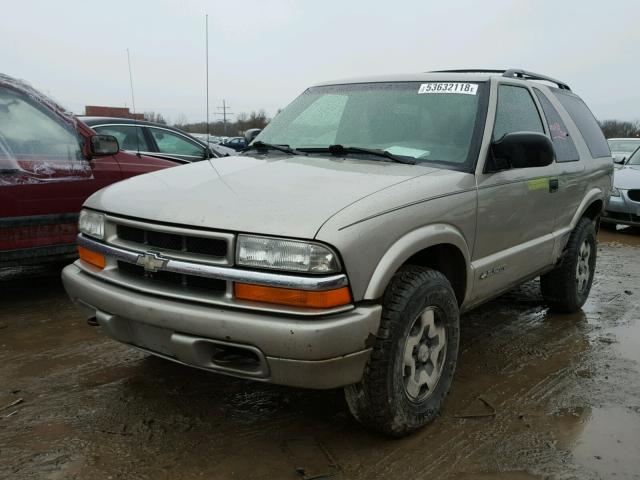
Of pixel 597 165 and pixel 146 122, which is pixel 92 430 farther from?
pixel 146 122

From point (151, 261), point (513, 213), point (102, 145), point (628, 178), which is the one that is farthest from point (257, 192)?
point (628, 178)

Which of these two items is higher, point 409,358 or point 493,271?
point 493,271

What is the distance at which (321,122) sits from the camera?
3.74m

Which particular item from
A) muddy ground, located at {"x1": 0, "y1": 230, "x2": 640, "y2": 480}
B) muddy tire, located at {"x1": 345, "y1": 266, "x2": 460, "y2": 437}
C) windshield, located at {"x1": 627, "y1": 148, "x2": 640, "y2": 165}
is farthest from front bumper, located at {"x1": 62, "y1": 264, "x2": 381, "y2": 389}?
windshield, located at {"x1": 627, "y1": 148, "x2": 640, "y2": 165}

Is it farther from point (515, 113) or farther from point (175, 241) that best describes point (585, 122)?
point (175, 241)

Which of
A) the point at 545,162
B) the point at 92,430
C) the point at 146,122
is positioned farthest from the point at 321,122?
the point at 146,122

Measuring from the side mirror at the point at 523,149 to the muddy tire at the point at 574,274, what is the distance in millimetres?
1475

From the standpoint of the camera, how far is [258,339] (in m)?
2.20

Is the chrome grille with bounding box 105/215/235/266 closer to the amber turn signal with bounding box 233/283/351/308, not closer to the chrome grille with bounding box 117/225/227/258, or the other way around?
the chrome grille with bounding box 117/225/227/258

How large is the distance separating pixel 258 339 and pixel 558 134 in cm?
310

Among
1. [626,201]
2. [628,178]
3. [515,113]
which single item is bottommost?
[626,201]

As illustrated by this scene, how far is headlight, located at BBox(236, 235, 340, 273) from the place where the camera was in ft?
7.26

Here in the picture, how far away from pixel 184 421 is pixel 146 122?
5294 millimetres

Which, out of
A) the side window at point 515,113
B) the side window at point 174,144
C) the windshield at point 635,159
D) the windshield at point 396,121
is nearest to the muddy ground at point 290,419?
the windshield at point 396,121
